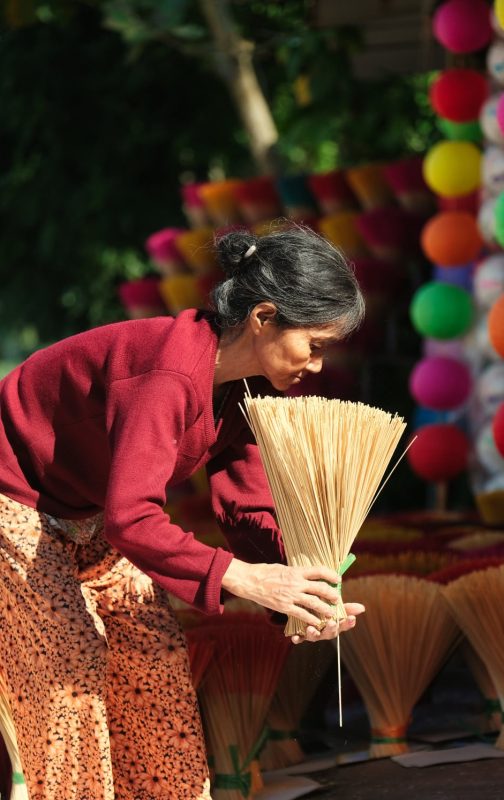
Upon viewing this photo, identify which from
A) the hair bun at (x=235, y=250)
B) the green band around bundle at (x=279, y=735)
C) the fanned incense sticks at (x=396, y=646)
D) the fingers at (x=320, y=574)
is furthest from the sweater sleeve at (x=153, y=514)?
the green band around bundle at (x=279, y=735)

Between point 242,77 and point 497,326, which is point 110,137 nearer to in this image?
point 242,77

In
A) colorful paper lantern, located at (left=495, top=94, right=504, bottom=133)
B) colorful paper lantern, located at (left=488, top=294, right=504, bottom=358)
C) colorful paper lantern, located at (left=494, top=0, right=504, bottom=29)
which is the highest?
colorful paper lantern, located at (left=494, top=0, right=504, bottom=29)

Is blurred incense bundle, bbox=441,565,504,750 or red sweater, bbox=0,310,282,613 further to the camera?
blurred incense bundle, bbox=441,565,504,750

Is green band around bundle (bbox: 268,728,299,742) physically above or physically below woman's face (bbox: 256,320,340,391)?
below

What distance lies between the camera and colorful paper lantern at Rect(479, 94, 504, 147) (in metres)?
4.31

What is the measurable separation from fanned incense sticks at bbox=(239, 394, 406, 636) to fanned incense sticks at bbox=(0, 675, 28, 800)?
569 millimetres

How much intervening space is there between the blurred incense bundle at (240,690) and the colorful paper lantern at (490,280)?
6.74 feet

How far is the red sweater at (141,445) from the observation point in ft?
6.07

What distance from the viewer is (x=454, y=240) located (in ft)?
15.2

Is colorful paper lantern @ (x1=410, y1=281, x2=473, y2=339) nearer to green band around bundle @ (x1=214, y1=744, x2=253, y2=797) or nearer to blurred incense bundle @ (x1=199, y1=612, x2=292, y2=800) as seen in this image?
blurred incense bundle @ (x1=199, y1=612, x2=292, y2=800)

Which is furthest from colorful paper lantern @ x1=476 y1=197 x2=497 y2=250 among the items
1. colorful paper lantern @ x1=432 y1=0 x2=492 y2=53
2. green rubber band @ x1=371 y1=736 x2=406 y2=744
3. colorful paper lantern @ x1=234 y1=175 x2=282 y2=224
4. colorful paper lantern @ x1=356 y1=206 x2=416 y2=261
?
green rubber band @ x1=371 y1=736 x2=406 y2=744

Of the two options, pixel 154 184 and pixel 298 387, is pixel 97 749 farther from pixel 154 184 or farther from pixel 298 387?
pixel 154 184

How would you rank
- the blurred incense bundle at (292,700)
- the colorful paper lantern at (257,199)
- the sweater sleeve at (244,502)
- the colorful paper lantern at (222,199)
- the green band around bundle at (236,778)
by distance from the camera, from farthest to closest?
the colorful paper lantern at (222,199), the colorful paper lantern at (257,199), the blurred incense bundle at (292,700), the green band around bundle at (236,778), the sweater sleeve at (244,502)

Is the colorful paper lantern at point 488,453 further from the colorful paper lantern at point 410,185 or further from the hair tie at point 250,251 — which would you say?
the hair tie at point 250,251
